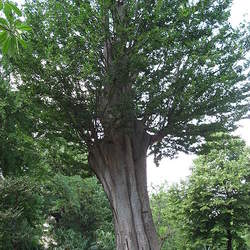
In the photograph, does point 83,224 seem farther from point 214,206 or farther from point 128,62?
point 128,62

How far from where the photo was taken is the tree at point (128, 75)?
6.34m

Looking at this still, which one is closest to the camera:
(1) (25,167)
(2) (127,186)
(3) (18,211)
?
(2) (127,186)

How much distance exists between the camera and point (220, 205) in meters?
15.0

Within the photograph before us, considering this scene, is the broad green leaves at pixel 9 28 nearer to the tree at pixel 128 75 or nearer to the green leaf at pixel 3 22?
the green leaf at pixel 3 22

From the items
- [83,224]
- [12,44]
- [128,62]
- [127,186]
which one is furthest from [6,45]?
[83,224]

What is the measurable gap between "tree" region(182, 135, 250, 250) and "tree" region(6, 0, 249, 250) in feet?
27.0

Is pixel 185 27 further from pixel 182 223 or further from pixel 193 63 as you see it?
pixel 182 223

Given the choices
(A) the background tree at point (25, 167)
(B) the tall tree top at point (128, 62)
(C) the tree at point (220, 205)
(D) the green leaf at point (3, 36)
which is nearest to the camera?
(D) the green leaf at point (3, 36)

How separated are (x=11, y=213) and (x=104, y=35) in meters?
4.26

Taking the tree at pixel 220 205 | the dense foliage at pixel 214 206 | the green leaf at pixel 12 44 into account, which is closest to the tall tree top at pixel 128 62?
the green leaf at pixel 12 44

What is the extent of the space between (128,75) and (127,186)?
235 centimetres

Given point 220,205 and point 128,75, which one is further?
point 220,205

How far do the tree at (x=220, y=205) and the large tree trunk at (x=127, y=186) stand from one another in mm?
8367

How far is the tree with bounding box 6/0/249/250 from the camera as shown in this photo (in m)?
6.34
